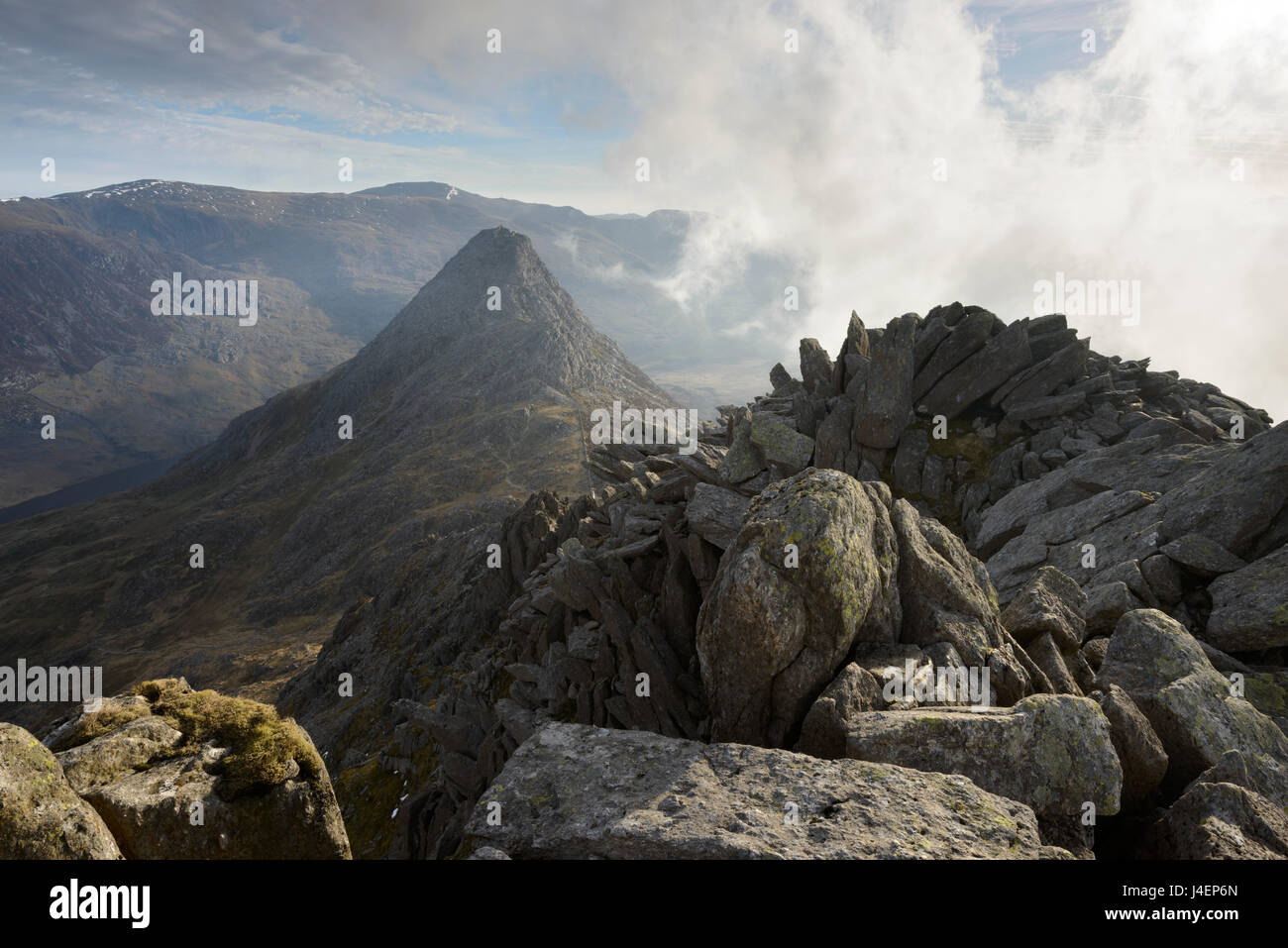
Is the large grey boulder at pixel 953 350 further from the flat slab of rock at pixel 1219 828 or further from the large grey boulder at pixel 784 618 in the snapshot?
the flat slab of rock at pixel 1219 828

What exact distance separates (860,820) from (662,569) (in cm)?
2214

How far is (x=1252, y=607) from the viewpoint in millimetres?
23375

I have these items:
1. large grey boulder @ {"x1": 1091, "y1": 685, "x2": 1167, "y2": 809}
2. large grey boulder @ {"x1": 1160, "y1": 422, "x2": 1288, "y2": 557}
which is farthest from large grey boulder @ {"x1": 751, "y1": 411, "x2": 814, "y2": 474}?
large grey boulder @ {"x1": 1091, "y1": 685, "x2": 1167, "y2": 809}

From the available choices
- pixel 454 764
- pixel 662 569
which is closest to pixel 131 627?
pixel 454 764

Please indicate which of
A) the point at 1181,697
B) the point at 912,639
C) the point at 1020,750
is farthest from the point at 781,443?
the point at 1020,750

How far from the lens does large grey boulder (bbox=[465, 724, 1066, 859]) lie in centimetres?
1059

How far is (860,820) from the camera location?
11.2 metres

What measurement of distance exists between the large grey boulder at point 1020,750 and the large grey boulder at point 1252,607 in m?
14.3

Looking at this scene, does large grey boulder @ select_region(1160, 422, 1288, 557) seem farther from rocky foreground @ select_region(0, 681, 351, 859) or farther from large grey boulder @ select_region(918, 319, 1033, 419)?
rocky foreground @ select_region(0, 681, 351, 859)

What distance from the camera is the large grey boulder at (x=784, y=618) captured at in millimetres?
16906

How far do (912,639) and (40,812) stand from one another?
66.7ft

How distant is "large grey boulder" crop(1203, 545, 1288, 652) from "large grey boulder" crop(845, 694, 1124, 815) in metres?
14.3
